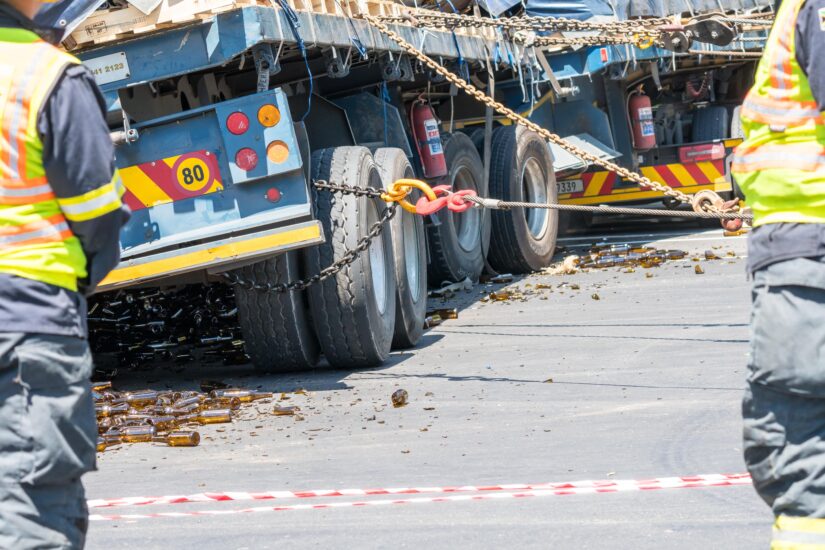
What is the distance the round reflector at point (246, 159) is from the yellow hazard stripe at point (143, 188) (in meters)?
0.40

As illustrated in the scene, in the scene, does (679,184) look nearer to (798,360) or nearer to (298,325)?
(298,325)

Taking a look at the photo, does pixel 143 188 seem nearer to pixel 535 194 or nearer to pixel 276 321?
pixel 276 321

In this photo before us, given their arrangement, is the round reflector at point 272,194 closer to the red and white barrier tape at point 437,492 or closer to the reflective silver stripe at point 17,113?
the red and white barrier tape at point 437,492

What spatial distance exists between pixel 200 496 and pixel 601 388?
2.61m

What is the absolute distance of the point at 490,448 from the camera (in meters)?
6.31

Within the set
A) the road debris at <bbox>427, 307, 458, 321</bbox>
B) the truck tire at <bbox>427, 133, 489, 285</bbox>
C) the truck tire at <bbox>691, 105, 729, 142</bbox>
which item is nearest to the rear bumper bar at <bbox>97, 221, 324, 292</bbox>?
the road debris at <bbox>427, 307, 458, 321</bbox>

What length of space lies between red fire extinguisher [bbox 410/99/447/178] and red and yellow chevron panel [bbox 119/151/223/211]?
3739 millimetres

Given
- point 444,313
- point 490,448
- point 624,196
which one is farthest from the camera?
point 624,196

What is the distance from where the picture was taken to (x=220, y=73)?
830 centimetres

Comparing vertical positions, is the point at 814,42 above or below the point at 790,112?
above

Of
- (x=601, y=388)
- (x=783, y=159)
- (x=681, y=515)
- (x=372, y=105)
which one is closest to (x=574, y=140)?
(x=372, y=105)

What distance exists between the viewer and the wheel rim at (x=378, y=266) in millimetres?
8727

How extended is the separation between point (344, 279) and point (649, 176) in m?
8.67

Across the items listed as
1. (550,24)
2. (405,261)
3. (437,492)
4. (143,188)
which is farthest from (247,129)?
(550,24)
